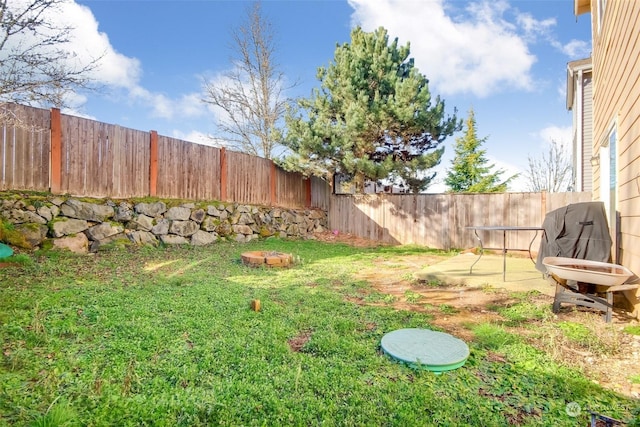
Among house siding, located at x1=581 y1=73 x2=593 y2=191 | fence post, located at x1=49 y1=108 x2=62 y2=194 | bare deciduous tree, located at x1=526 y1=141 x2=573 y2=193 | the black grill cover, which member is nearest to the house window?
the black grill cover

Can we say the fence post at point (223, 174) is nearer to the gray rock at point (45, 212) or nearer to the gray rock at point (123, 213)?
the gray rock at point (123, 213)

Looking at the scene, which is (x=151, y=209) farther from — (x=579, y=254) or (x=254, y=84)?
(x=254, y=84)

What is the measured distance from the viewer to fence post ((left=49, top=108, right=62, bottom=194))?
5.16 meters

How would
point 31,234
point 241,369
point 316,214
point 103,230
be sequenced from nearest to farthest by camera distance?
point 241,369 → point 31,234 → point 103,230 → point 316,214

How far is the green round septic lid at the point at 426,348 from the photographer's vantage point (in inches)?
76.3

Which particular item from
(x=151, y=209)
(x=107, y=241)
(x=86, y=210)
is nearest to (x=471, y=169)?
(x=151, y=209)

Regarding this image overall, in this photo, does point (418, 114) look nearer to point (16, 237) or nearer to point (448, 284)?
point (448, 284)

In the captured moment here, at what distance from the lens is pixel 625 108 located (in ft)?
9.84

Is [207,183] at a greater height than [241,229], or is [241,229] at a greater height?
[207,183]

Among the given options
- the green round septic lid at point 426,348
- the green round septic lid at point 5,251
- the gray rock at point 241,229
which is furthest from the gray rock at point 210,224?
the green round septic lid at point 426,348

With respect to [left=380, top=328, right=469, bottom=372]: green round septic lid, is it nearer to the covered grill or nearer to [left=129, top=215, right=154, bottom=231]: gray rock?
the covered grill

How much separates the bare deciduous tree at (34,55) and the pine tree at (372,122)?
588cm

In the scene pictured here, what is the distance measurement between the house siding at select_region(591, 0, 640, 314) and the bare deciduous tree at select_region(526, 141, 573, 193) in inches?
529

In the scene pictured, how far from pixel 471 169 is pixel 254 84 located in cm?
1032
